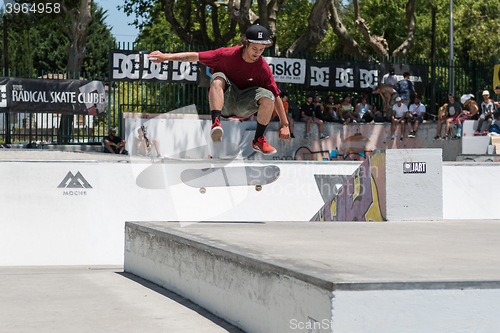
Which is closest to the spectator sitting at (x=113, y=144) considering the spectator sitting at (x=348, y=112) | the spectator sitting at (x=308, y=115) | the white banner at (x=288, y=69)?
the white banner at (x=288, y=69)

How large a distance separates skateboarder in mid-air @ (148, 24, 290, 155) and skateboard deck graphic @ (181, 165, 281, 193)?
4430 mm

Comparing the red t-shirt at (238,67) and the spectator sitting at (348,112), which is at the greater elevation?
the spectator sitting at (348,112)

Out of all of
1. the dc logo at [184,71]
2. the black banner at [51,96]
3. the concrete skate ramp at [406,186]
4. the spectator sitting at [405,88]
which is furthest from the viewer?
the spectator sitting at [405,88]

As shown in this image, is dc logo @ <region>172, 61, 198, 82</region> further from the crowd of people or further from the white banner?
the crowd of people

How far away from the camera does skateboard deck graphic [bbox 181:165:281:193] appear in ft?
37.0

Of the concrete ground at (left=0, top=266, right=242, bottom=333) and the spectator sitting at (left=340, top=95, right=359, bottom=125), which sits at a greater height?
the spectator sitting at (left=340, top=95, right=359, bottom=125)

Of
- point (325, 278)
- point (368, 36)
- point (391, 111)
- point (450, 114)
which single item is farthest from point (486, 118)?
point (325, 278)

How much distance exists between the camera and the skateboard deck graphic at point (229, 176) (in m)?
11.3

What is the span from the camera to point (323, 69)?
19359 millimetres

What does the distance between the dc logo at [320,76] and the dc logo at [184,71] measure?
13.8 ft

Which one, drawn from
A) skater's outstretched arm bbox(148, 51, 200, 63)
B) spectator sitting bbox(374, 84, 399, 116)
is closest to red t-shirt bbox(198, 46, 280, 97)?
skater's outstretched arm bbox(148, 51, 200, 63)

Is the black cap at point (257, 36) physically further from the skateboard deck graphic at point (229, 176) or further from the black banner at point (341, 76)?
the black banner at point (341, 76)

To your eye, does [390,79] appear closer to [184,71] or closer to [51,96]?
[184,71]

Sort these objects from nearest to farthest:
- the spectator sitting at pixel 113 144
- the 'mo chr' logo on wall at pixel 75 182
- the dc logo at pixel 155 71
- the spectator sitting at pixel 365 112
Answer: the 'mo chr' logo on wall at pixel 75 182
the spectator sitting at pixel 113 144
the dc logo at pixel 155 71
the spectator sitting at pixel 365 112
